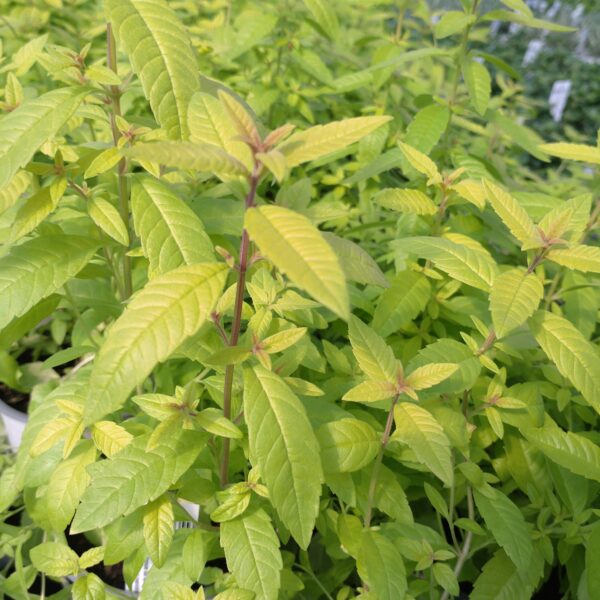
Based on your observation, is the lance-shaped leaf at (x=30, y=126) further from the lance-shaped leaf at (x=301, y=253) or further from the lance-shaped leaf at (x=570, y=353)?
the lance-shaped leaf at (x=570, y=353)

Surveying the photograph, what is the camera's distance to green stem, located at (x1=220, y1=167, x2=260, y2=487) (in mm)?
711

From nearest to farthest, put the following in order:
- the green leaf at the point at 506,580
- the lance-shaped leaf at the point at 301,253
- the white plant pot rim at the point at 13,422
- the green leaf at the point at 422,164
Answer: the lance-shaped leaf at the point at 301,253 < the green leaf at the point at 506,580 < the green leaf at the point at 422,164 < the white plant pot rim at the point at 13,422

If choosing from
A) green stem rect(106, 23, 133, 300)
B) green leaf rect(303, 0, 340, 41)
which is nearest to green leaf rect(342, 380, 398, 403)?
green stem rect(106, 23, 133, 300)

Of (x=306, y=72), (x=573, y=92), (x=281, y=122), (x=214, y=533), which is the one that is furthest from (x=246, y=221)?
(x=573, y=92)

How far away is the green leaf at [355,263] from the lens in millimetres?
765

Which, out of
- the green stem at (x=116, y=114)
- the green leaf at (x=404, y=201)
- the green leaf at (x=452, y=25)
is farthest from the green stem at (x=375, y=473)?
the green leaf at (x=452, y=25)

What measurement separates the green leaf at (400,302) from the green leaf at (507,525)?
355mm

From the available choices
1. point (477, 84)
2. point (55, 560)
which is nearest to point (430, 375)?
point (55, 560)

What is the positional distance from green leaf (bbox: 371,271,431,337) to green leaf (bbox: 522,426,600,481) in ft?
1.06

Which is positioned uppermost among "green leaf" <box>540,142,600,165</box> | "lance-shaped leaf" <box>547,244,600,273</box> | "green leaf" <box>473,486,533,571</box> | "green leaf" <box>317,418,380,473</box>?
"green leaf" <box>540,142,600,165</box>

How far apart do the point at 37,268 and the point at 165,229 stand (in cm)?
23

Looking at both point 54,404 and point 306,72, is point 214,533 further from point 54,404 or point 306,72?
point 306,72

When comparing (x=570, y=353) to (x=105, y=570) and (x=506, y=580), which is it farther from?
(x=105, y=570)

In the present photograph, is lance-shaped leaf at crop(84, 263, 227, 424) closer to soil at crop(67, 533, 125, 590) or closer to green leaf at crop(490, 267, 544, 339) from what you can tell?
green leaf at crop(490, 267, 544, 339)
